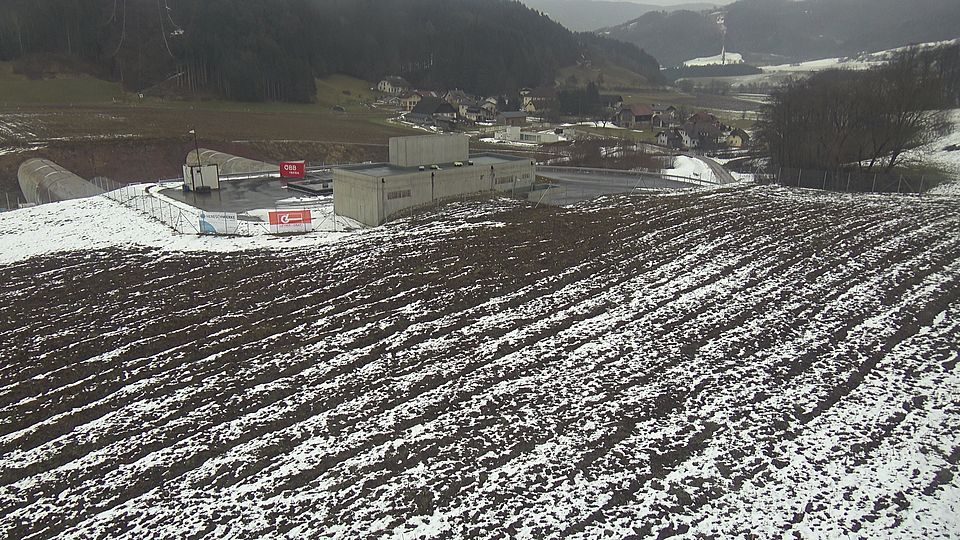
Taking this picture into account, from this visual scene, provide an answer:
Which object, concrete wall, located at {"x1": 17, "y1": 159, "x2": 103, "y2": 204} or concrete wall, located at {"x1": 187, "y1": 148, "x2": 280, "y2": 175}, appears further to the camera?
concrete wall, located at {"x1": 187, "y1": 148, "x2": 280, "y2": 175}

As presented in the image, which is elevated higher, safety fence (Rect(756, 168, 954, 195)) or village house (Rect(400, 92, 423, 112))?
village house (Rect(400, 92, 423, 112))

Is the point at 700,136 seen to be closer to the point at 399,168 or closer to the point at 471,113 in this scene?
the point at 471,113

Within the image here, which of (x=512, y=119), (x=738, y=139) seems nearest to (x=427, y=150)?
(x=738, y=139)

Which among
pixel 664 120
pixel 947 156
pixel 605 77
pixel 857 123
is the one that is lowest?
pixel 947 156

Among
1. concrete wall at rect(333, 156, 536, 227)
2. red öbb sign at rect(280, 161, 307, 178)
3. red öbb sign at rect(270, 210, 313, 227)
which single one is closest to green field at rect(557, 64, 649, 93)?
red öbb sign at rect(280, 161, 307, 178)

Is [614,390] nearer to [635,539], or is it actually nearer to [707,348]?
[707,348]

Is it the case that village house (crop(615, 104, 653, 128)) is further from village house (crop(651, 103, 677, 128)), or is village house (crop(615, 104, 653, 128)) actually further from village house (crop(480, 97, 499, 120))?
village house (crop(480, 97, 499, 120))
